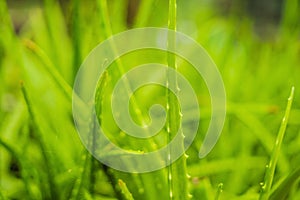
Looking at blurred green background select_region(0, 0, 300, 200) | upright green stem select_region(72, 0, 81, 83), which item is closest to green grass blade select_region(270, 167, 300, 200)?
blurred green background select_region(0, 0, 300, 200)

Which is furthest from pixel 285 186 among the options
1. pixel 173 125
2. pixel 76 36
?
pixel 76 36

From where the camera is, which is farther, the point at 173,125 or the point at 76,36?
the point at 76,36

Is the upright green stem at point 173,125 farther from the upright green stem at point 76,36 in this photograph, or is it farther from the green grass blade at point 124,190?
the upright green stem at point 76,36

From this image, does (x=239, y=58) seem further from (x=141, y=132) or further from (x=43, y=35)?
(x=141, y=132)

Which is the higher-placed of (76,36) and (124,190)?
(76,36)

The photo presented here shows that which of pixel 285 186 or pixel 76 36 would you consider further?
pixel 76 36

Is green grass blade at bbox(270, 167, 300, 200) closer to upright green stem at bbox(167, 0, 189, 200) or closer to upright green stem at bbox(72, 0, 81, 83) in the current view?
upright green stem at bbox(167, 0, 189, 200)

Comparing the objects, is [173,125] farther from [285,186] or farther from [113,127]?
[113,127]

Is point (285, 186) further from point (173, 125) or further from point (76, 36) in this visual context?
point (76, 36)
